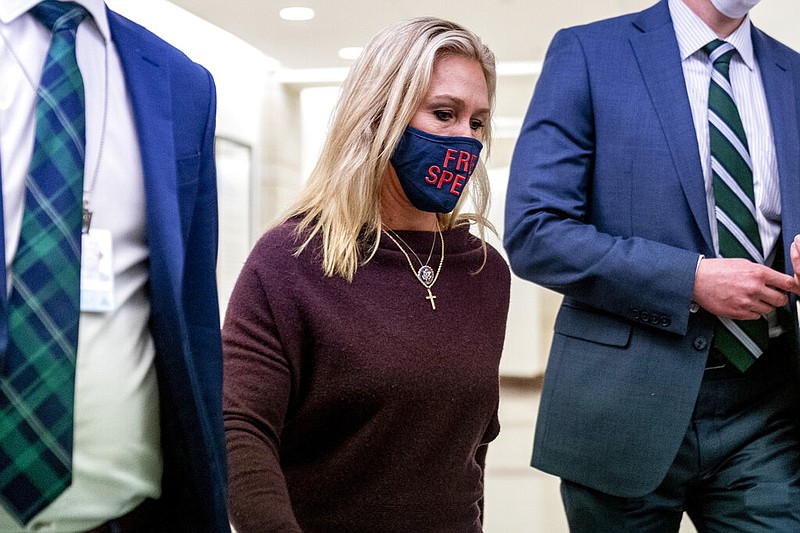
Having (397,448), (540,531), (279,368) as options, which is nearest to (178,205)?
(279,368)

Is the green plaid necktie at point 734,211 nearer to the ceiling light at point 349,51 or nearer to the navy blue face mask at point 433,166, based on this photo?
the navy blue face mask at point 433,166

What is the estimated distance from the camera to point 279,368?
1558mm

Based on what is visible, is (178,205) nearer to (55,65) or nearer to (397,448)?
(55,65)

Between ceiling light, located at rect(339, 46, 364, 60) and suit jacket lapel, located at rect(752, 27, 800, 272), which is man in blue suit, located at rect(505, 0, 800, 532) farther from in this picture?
ceiling light, located at rect(339, 46, 364, 60)

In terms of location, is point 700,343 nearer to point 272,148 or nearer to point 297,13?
point 297,13

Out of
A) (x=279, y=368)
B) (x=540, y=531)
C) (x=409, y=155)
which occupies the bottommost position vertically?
(x=540, y=531)

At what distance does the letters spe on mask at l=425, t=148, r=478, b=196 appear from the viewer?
1.73 metres

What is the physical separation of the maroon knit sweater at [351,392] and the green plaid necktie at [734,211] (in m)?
0.45

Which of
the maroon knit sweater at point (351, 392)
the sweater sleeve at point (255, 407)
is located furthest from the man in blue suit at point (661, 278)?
the sweater sleeve at point (255, 407)

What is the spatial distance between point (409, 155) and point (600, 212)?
367 millimetres

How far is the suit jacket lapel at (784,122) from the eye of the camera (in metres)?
1.82

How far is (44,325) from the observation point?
3.22 ft

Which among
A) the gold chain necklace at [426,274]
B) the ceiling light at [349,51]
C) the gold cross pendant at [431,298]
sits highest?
the gold chain necklace at [426,274]

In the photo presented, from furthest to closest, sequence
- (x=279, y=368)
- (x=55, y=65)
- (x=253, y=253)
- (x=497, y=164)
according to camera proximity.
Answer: (x=497, y=164) → (x=253, y=253) → (x=279, y=368) → (x=55, y=65)
